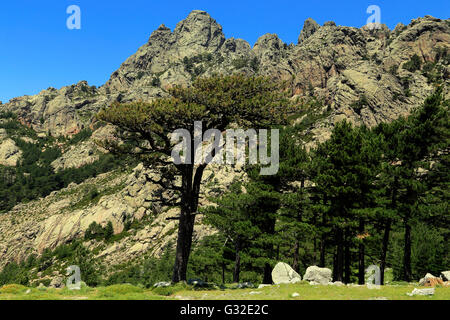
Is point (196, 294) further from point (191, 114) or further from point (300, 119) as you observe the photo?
point (300, 119)

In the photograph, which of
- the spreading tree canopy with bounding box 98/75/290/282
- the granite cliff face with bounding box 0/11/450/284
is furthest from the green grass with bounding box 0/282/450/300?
the granite cliff face with bounding box 0/11/450/284

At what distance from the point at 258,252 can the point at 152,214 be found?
72.3 m

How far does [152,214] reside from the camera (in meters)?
91.9

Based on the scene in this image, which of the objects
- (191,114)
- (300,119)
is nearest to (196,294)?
(191,114)

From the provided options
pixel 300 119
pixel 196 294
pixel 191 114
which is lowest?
pixel 196 294

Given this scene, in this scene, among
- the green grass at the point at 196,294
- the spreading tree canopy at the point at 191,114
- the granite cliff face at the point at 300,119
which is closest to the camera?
the green grass at the point at 196,294

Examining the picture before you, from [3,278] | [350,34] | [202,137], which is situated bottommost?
[3,278]

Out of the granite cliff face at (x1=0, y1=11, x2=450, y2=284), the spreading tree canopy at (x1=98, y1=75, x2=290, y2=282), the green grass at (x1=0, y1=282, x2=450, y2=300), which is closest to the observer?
the green grass at (x1=0, y1=282, x2=450, y2=300)

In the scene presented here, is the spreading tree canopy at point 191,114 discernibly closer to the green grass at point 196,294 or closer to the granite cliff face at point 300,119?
the green grass at point 196,294

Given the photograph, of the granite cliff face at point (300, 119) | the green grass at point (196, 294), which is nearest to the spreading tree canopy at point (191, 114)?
the green grass at point (196, 294)

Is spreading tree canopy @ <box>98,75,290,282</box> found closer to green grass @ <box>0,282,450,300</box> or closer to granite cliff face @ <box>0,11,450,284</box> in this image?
green grass @ <box>0,282,450,300</box>

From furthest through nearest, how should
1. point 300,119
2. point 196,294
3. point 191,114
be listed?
point 300,119, point 191,114, point 196,294
